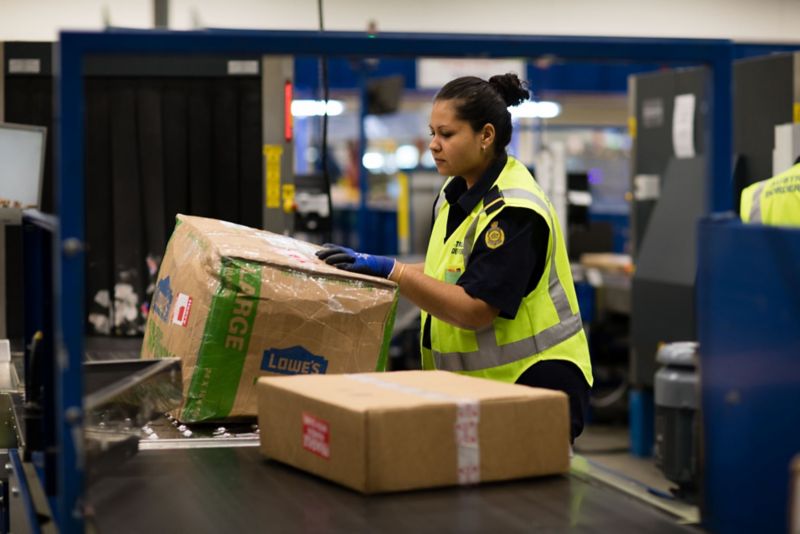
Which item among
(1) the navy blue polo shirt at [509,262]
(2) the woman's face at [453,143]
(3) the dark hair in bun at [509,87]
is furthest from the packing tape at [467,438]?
(3) the dark hair in bun at [509,87]

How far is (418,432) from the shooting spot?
176cm

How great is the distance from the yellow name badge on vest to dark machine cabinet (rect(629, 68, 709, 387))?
353 centimetres

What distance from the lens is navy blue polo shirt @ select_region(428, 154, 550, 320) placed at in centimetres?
235

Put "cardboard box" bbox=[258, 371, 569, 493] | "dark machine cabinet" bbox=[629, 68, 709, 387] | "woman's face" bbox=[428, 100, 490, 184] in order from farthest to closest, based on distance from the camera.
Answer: "dark machine cabinet" bbox=[629, 68, 709, 387]
"woman's face" bbox=[428, 100, 490, 184]
"cardboard box" bbox=[258, 371, 569, 493]

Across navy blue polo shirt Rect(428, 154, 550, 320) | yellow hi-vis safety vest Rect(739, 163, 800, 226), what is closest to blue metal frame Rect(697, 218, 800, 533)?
navy blue polo shirt Rect(428, 154, 550, 320)

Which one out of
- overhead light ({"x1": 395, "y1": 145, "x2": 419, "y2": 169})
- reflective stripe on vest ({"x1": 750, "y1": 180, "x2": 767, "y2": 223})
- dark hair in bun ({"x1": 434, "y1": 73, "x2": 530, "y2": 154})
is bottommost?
reflective stripe on vest ({"x1": 750, "y1": 180, "x2": 767, "y2": 223})

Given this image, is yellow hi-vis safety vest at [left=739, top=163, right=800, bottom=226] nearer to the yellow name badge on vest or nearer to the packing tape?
the yellow name badge on vest

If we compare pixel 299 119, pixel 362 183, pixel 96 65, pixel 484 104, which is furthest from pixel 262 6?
pixel 484 104

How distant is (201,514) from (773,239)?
0.92 m

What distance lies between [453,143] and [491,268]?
35 cm

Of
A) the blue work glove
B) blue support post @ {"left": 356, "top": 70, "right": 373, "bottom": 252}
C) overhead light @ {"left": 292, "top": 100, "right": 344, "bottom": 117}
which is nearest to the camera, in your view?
the blue work glove

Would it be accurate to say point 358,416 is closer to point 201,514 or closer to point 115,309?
point 201,514

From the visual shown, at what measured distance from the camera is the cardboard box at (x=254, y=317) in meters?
2.32

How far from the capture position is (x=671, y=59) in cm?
170
